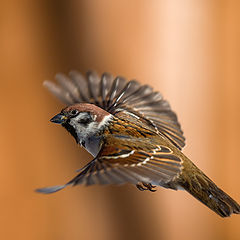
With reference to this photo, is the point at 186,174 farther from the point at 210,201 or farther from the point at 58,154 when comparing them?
the point at 58,154

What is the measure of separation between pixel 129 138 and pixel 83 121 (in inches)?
6.8

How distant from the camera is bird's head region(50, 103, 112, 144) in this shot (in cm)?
232

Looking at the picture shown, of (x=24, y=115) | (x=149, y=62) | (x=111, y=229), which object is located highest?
(x=149, y=62)

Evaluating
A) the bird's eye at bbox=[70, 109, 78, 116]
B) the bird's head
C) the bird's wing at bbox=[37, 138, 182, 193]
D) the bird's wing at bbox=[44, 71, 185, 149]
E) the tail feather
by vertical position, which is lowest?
the tail feather

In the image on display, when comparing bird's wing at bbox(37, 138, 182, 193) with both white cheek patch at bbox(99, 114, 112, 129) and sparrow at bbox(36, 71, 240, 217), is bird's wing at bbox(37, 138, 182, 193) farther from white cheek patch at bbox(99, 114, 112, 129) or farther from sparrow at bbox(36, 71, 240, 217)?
white cheek patch at bbox(99, 114, 112, 129)

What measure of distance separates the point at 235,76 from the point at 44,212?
3.81 feet

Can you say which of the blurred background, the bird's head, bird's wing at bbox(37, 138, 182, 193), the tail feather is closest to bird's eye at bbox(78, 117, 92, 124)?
the bird's head

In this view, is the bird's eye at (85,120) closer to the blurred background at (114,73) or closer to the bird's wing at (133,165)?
the bird's wing at (133,165)

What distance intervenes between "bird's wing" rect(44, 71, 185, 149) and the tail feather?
18.9 inches

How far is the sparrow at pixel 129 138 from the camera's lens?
2088mm

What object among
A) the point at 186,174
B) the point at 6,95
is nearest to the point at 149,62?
the point at 6,95

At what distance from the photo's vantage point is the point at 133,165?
2.10 meters

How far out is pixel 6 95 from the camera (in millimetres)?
3096

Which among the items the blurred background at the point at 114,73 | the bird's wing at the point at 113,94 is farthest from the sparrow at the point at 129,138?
Result: the blurred background at the point at 114,73
